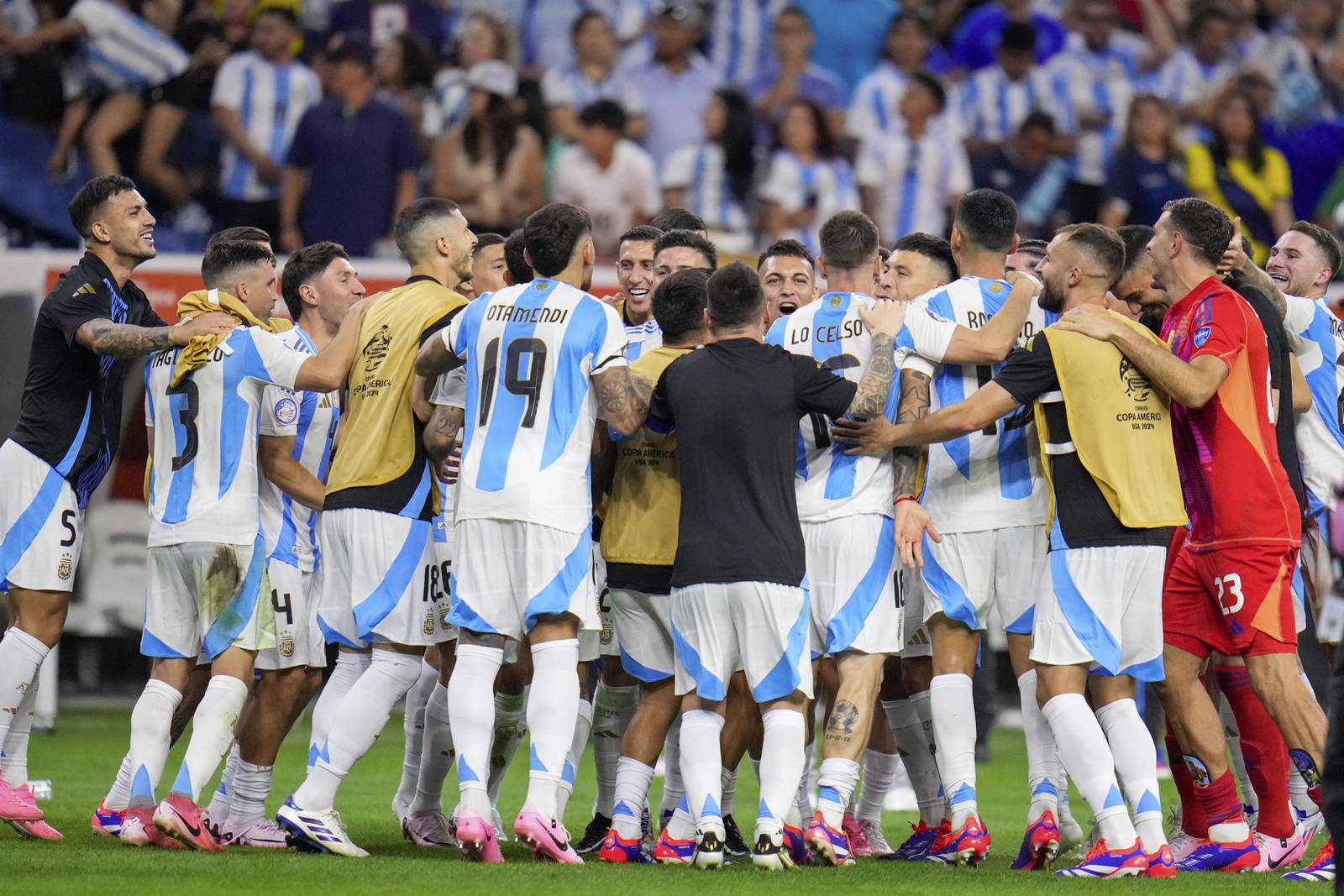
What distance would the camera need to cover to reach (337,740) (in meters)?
7.23

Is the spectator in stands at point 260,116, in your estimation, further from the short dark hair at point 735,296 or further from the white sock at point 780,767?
the white sock at point 780,767

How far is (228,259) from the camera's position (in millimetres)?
7938

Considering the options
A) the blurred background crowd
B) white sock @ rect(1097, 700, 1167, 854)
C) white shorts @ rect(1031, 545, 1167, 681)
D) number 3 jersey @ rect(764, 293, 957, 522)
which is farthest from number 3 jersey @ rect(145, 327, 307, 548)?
the blurred background crowd

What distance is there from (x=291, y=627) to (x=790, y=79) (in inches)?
430

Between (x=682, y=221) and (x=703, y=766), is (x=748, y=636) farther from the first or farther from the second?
(x=682, y=221)

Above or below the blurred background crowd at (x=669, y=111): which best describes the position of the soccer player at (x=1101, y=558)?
below

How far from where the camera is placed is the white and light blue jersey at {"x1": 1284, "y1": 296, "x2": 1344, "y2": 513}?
28.7ft

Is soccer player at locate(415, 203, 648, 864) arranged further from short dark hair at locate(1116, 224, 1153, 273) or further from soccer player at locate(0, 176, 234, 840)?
short dark hair at locate(1116, 224, 1153, 273)

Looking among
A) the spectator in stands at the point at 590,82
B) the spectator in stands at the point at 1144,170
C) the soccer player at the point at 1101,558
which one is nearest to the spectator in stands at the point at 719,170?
the spectator in stands at the point at 590,82

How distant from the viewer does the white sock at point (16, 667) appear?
25.7ft

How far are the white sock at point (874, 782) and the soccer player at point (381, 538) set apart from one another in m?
2.21

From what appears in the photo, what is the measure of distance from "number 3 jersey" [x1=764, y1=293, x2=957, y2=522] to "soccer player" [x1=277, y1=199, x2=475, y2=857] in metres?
1.70

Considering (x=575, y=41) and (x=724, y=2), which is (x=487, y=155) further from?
(x=724, y=2)

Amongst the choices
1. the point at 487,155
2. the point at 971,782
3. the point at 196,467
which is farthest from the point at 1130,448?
the point at 487,155
